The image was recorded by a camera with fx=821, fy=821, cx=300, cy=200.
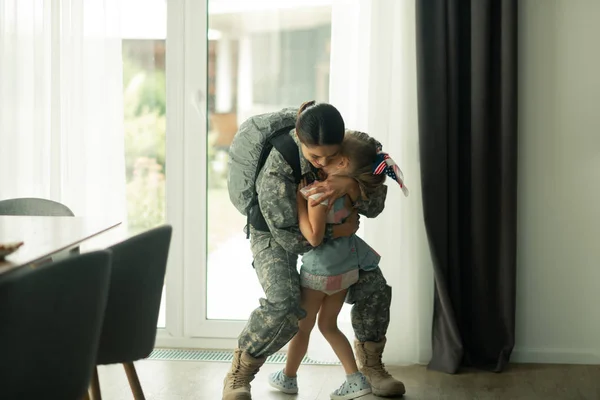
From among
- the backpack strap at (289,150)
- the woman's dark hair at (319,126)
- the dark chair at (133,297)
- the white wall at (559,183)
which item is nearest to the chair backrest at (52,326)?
the dark chair at (133,297)

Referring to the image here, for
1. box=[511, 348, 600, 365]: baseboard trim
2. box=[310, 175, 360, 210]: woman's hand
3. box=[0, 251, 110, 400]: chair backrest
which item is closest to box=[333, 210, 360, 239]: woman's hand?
box=[310, 175, 360, 210]: woman's hand

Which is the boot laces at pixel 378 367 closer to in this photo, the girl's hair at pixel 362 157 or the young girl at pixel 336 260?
the young girl at pixel 336 260

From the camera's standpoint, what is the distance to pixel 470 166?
3.51 metres

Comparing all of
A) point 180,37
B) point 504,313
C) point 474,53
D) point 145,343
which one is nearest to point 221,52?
point 180,37

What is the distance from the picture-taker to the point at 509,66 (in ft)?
11.2

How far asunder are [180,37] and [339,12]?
0.76 meters

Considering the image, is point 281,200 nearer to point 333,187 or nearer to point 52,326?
point 333,187

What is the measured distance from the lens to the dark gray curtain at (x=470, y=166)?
341cm

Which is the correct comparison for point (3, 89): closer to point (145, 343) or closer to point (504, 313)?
point (145, 343)

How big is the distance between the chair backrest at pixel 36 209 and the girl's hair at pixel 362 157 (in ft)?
3.24

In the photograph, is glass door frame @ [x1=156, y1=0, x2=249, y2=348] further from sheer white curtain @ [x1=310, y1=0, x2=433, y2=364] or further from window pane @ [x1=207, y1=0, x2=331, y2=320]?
sheer white curtain @ [x1=310, y1=0, x2=433, y2=364]

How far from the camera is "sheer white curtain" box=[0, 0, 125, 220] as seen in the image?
3.70 metres

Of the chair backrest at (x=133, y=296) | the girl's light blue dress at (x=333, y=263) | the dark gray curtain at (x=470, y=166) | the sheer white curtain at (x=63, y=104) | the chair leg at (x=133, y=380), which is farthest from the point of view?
the sheer white curtain at (x=63, y=104)

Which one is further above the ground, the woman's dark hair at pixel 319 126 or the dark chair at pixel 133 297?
the woman's dark hair at pixel 319 126
